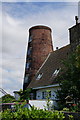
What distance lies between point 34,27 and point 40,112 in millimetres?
29199

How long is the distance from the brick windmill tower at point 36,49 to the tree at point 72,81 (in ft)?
47.0

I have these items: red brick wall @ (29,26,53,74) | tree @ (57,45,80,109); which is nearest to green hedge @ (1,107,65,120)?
tree @ (57,45,80,109)

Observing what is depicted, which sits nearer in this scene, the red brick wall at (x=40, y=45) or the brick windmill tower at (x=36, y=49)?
the brick windmill tower at (x=36, y=49)

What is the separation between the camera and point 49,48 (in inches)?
1350

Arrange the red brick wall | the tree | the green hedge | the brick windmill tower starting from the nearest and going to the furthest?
the green hedge < the tree < the brick windmill tower < the red brick wall

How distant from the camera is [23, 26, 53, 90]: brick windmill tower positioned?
32.1 m

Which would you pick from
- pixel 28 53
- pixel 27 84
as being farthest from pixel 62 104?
pixel 28 53

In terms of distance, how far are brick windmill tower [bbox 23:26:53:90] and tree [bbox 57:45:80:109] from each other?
47.0 feet

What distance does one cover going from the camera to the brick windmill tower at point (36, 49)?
105ft

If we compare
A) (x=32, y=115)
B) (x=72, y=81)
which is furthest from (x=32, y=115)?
(x=72, y=81)

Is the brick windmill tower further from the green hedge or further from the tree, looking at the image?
the green hedge

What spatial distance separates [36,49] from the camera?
1310 inches

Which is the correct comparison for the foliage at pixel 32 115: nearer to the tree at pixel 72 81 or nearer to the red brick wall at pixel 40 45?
the tree at pixel 72 81

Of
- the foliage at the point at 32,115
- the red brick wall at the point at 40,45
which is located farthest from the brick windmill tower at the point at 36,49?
the foliage at the point at 32,115
